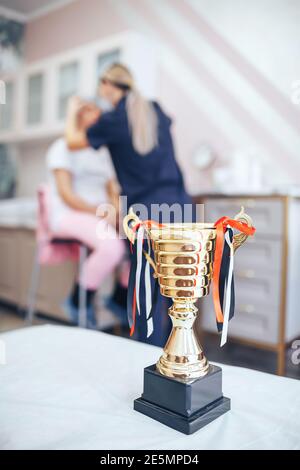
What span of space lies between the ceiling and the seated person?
5.84 ft

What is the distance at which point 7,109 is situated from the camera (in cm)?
409

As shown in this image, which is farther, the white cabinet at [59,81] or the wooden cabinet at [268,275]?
the white cabinet at [59,81]

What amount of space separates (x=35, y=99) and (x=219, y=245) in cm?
354

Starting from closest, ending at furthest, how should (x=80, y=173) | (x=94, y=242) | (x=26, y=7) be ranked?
(x=94, y=242) → (x=80, y=173) → (x=26, y=7)

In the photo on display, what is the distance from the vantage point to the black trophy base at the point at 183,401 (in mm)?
616

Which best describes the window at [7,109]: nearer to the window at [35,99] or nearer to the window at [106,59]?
the window at [35,99]

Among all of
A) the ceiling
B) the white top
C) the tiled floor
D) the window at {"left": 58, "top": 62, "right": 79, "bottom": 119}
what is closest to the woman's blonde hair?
the white top

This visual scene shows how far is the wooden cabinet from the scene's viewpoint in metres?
2.11

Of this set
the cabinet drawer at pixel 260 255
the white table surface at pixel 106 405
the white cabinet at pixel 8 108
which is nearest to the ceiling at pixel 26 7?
the white cabinet at pixel 8 108

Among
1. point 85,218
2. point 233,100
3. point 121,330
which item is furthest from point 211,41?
point 121,330

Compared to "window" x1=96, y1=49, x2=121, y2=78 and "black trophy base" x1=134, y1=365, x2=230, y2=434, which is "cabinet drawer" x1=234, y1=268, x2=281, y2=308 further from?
"window" x1=96, y1=49, x2=121, y2=78

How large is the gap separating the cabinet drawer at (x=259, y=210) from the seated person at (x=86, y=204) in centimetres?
52

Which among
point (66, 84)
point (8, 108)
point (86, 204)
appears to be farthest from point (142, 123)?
point (8, 108)

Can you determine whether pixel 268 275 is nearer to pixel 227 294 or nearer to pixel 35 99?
Answer: pixel 227 294
